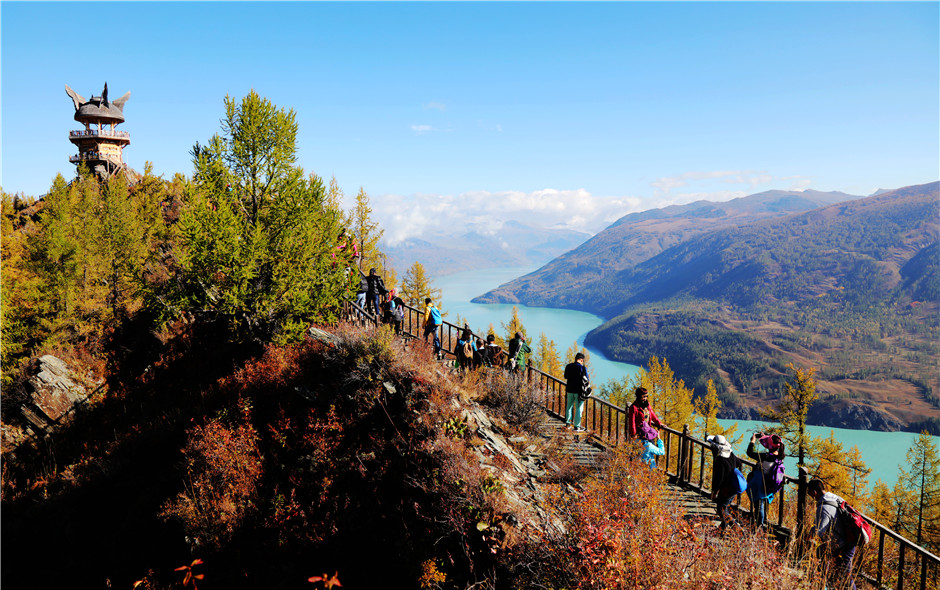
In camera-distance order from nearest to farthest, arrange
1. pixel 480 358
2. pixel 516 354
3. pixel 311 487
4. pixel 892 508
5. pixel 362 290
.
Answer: pixel 311 487 → pixel 516 354 → pixel 480 358 → pixel 362 290 → pixel 892 508

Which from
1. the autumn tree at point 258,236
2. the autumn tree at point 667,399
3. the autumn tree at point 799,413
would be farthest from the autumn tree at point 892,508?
the autumn tree at point 258,236

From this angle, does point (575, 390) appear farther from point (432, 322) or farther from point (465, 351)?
point (432, 322)

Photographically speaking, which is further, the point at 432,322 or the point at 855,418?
the point at 855,418

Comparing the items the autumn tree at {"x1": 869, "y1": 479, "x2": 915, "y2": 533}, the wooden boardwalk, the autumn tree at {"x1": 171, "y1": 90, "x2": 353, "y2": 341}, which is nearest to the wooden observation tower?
the autumn tree at {"x1": 171, "y1": 90, "x2": 353, "y2": 341}

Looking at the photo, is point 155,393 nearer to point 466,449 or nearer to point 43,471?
point 43,471

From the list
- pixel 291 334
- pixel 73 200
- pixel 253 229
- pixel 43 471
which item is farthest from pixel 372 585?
pixel 73 200

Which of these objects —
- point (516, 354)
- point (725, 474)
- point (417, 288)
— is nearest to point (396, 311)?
point (516, 354)

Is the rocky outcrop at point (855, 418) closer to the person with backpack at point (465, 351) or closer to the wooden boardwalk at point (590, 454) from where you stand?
the wooden boardwalk at point (590, 454)
